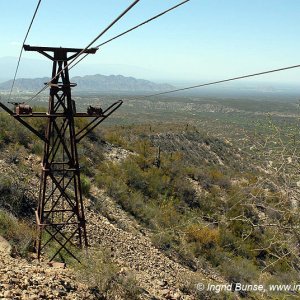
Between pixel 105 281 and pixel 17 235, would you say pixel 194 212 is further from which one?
pixel 105 281

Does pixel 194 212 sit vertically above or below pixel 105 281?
below

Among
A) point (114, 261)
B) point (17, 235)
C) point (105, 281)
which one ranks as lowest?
point (114, 261)

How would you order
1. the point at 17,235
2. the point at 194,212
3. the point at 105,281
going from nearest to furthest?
the point at 105,281 < the point at 17,235 < the point at 194,212

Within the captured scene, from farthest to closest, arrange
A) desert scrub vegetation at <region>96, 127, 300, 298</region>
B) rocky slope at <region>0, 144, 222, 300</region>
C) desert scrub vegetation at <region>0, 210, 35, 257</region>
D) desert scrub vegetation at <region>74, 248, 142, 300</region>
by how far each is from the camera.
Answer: desert scrub vegetation at <region>96, 127, 300, 298</region> < desert scrub vegetation at <region>0, 210, 35, 257</region> < desert scrub vegetation at <region>74, 248, 142, 300</region> < rocky slope at <region>0, 144, 222, 300</region>

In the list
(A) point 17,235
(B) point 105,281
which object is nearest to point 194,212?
(A) point 17,235

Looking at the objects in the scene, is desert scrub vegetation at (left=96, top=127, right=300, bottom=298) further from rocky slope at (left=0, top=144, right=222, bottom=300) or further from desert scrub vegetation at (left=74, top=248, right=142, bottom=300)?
desert scrub vegetation at (left=74, top=248, right=142, bottom=300)

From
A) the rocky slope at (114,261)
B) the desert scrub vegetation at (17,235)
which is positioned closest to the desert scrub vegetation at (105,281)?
the rocky slope at (114,261)

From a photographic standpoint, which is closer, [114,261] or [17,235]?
[17,235]

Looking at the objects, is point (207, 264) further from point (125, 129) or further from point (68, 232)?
point (125, 129)

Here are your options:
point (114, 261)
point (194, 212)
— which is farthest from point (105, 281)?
point (194, 212)

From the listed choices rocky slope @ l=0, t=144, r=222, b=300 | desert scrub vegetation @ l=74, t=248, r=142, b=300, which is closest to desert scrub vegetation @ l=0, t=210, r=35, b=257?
rocky slope @ l=0, t=144, r=222, b=300

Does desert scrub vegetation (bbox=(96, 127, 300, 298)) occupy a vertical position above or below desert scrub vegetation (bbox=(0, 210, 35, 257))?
below

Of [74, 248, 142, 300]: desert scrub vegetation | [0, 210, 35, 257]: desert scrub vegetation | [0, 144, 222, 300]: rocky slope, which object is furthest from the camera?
[0, 210, 35, 257]: desert scrub vegetation

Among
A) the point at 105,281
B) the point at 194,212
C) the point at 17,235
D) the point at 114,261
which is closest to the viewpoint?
the point at 105,281
